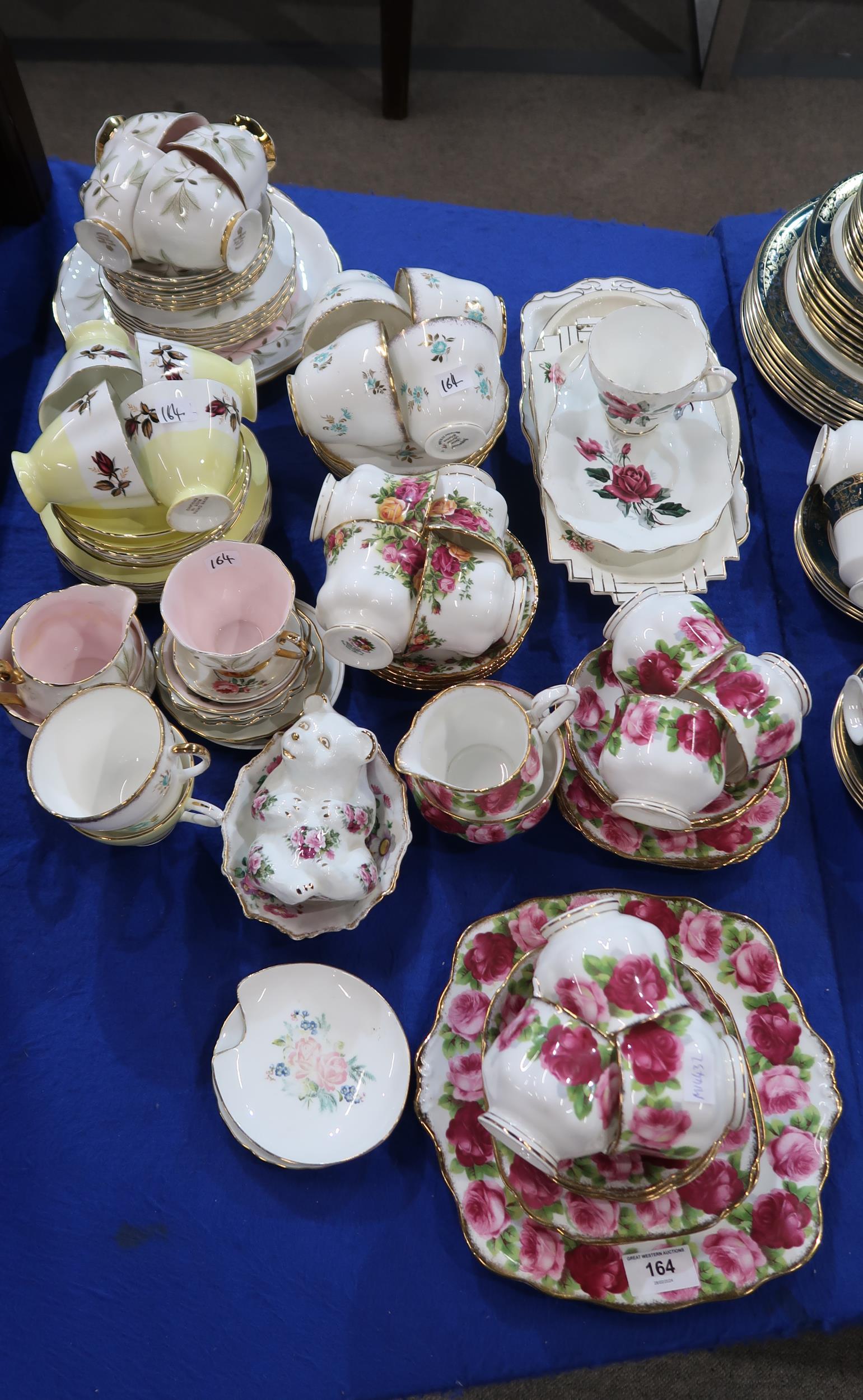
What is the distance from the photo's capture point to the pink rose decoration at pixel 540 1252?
91 centimetres

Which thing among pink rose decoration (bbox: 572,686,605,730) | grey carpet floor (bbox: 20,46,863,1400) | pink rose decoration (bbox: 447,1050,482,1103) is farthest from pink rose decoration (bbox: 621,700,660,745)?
grey carpet floor (bbox: 20,46,863,1400)

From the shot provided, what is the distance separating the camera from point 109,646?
3.64 feet

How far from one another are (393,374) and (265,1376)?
3.21 feet

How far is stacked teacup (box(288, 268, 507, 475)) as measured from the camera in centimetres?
106

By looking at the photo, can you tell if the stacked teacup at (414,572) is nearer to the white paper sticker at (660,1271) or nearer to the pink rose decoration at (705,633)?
the pink rose decoration at (705,633)

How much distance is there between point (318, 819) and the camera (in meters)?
0.94

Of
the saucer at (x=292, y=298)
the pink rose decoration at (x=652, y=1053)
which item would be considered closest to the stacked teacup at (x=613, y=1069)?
the pink rose decoration at (x=652, y=1053)

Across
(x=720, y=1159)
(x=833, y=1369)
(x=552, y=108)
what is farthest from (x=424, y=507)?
(x=552, y=108)

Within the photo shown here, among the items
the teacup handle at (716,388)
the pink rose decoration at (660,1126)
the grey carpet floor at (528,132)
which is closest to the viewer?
the pink rose decoration at (660,1126)

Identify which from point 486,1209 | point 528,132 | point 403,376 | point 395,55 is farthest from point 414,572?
point 528,132

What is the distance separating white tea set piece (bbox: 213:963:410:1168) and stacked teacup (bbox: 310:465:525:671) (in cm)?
34

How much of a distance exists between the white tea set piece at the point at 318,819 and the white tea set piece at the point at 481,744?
0.19 ft

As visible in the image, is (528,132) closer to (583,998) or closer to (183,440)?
(183,440)

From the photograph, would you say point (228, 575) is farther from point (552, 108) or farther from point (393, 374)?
point (552, 108)
